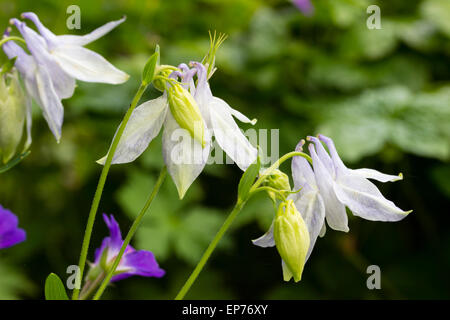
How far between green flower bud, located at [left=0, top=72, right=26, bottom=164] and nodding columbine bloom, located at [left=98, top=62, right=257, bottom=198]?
0.36ft

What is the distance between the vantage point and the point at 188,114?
48 cm

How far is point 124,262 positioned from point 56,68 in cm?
26

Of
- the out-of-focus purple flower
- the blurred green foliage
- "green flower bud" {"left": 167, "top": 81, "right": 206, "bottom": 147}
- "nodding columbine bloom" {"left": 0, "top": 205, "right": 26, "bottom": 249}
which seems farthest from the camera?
the out-of-focus purple flower

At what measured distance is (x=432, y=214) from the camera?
1.54 metres

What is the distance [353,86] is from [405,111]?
24 cm

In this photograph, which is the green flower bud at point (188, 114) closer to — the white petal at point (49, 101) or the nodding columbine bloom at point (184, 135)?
the nodding columbine bloom at point (184, 135)

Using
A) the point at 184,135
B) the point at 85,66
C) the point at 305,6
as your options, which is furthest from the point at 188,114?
the point at 305,6

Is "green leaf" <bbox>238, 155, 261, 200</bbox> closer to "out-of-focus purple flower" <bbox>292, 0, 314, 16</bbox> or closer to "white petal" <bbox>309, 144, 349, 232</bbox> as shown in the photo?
"white petal" <bbox>309, 144, 349, 232</bbox>

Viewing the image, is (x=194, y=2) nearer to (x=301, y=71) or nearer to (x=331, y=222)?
(x=301, y=71)

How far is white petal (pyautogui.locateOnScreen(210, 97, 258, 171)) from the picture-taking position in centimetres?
51

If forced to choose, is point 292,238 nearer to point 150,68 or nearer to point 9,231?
point 150,68

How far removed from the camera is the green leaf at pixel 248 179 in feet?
1.62

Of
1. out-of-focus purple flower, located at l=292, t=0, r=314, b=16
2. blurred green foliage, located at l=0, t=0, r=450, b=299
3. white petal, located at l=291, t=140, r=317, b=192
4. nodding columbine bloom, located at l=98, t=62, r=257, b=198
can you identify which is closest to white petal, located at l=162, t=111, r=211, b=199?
nodding columbine bloom, located at l=98, t=62, r=257, b=198
